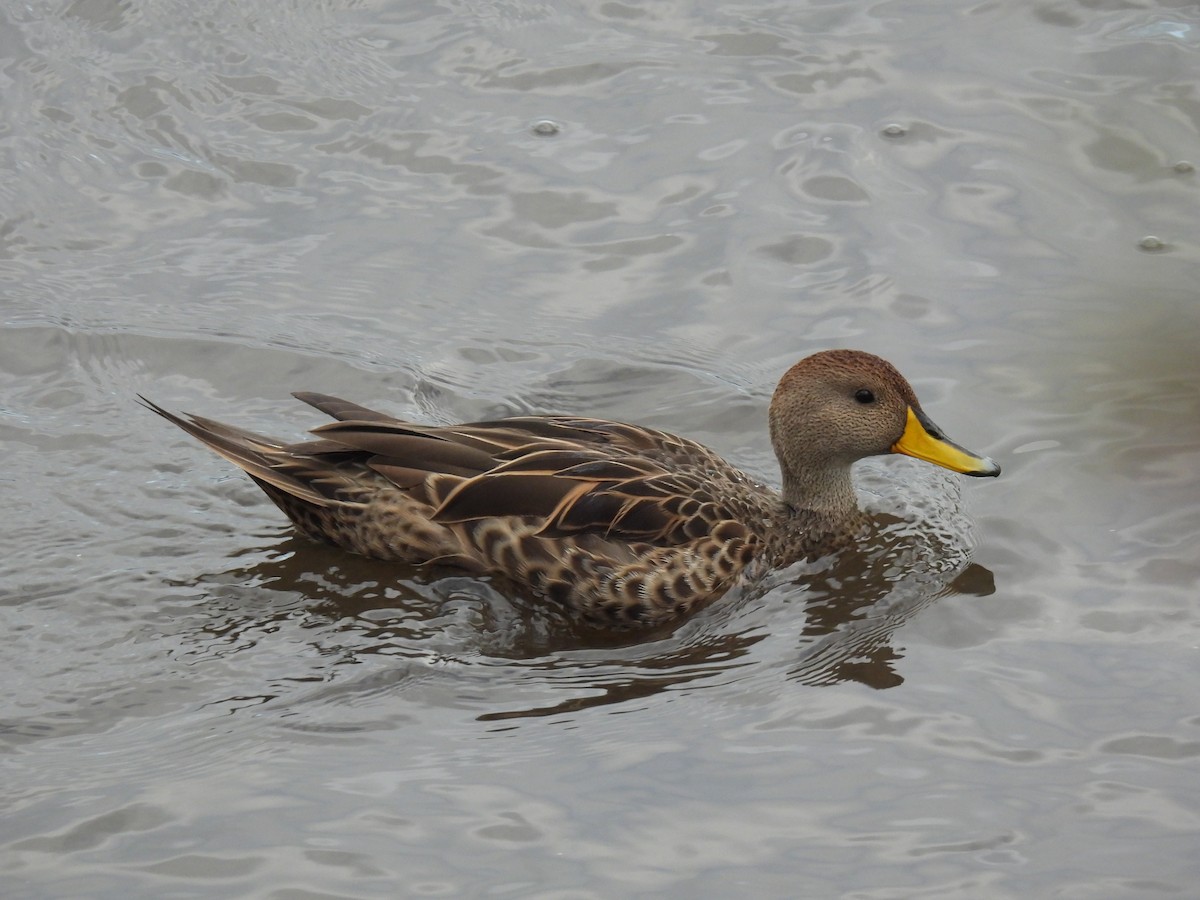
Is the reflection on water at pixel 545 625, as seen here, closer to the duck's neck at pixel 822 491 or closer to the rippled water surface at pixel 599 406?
the rippled water surface at pixel 599 406

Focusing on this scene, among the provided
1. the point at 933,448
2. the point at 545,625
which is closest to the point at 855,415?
the point at 933,448

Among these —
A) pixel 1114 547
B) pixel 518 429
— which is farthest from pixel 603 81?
pixel 1114 547

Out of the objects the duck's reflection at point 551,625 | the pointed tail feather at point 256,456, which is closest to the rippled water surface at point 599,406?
the duck's reflection at point 551,625

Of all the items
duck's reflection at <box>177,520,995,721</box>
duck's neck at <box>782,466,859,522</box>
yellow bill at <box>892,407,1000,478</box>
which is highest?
yellow bill at <box>892,407,1000,478</box>

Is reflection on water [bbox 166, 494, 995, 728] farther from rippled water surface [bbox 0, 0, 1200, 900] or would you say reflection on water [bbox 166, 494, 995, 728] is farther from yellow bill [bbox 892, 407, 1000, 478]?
yellow bill [bbox 892, 407, 1000, 478]

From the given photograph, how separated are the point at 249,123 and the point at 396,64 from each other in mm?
1101

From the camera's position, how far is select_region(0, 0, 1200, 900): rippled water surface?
18.9 ft

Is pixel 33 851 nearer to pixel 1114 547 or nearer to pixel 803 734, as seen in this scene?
pixel 803 734

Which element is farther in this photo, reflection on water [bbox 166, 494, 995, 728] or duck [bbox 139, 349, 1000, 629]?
duck [bbox 139, 349, 1000, 629]

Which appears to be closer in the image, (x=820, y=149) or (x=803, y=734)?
(x=803, y=734)

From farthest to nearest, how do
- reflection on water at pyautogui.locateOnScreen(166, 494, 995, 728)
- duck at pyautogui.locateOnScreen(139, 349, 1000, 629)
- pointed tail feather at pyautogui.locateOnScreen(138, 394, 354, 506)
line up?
pointed tail feather at pyautogui.locateOnScreen(138, 394, 354, 506) → duck at pyautogui.locateOnScreen(139, 349, 1000, 629) → reflection on water at pyautogui.locateOnScreen(166, 494, 995, 728)

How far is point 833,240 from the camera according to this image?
957cm

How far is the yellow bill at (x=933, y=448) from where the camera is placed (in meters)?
7.44

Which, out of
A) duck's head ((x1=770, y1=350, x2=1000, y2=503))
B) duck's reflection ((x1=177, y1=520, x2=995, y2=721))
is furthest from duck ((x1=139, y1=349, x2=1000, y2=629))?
duck's reflection ((x1=177, y1=520, x2=995, y2=721))
